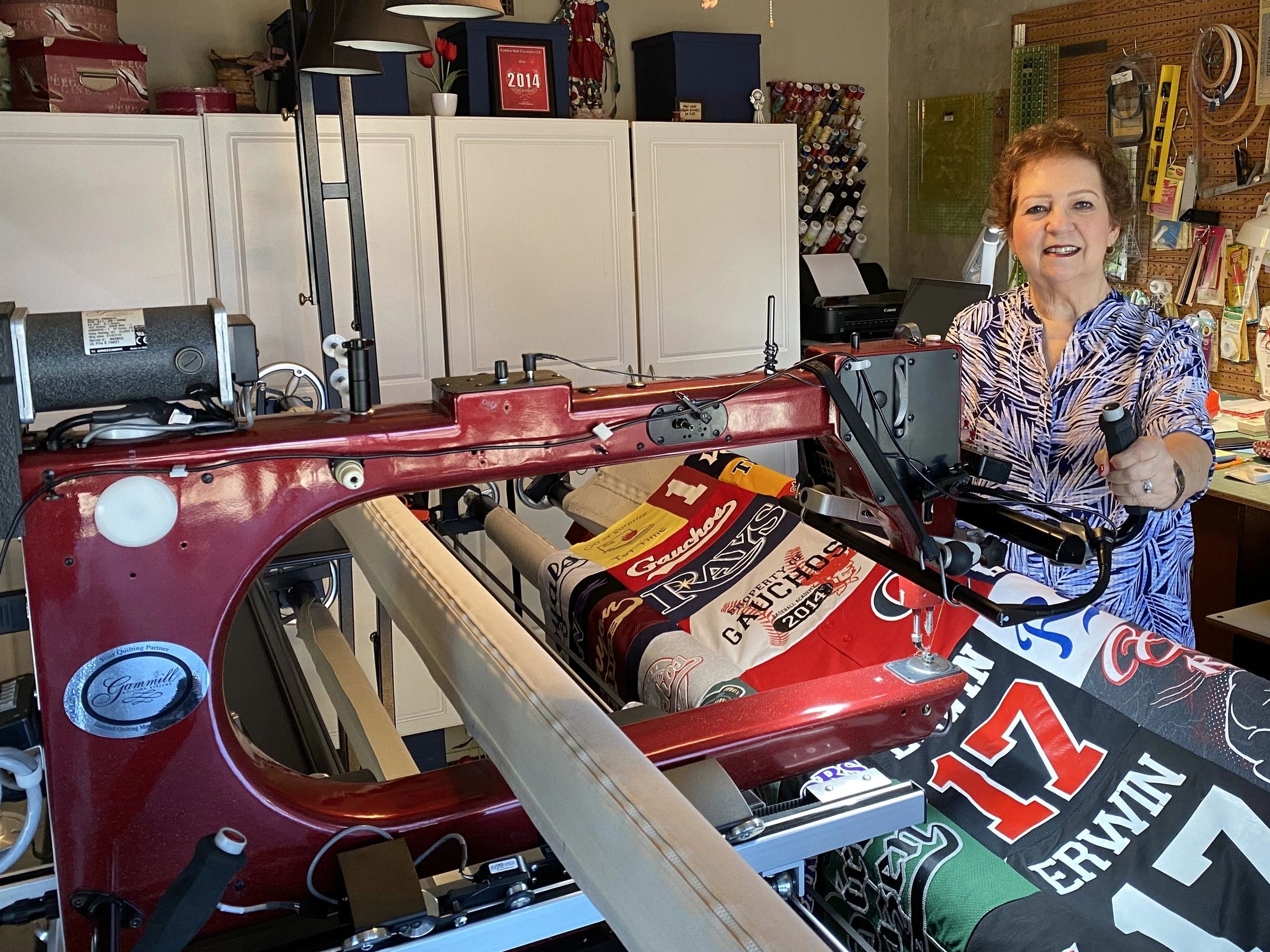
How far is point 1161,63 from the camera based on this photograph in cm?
404

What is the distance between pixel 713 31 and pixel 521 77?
4.30 feet

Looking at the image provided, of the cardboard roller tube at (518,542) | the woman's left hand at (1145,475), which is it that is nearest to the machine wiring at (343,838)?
the woman's left hand at (1145,475)

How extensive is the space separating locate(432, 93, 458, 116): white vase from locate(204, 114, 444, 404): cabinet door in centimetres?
9

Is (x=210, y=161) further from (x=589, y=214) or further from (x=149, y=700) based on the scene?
(x=149, y=700)

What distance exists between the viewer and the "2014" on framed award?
4062 millimetres

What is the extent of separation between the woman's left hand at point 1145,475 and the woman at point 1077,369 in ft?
0.85

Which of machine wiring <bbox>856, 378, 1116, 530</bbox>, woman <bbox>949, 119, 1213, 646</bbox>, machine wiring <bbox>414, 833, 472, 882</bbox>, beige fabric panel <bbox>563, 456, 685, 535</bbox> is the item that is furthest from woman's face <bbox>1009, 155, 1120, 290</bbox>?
machine wiring <bbox>414, 833, 472, 882</bbox>

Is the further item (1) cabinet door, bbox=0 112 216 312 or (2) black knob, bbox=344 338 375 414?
(1) cabinet door, bbox=0 112 216 312

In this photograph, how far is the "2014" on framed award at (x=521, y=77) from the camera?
406cm

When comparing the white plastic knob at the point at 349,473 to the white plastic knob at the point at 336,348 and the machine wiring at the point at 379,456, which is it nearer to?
the machine wiring at the point at 379,456

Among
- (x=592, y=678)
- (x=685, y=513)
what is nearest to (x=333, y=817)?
(x=592, y=678)

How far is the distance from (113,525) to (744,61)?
13.3ft

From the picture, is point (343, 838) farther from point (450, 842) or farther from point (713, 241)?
point (713, 241)

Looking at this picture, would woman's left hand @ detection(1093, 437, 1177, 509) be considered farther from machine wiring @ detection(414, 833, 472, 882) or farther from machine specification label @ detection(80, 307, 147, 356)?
machine specification label @ detection(80, 307, 147, 356)
